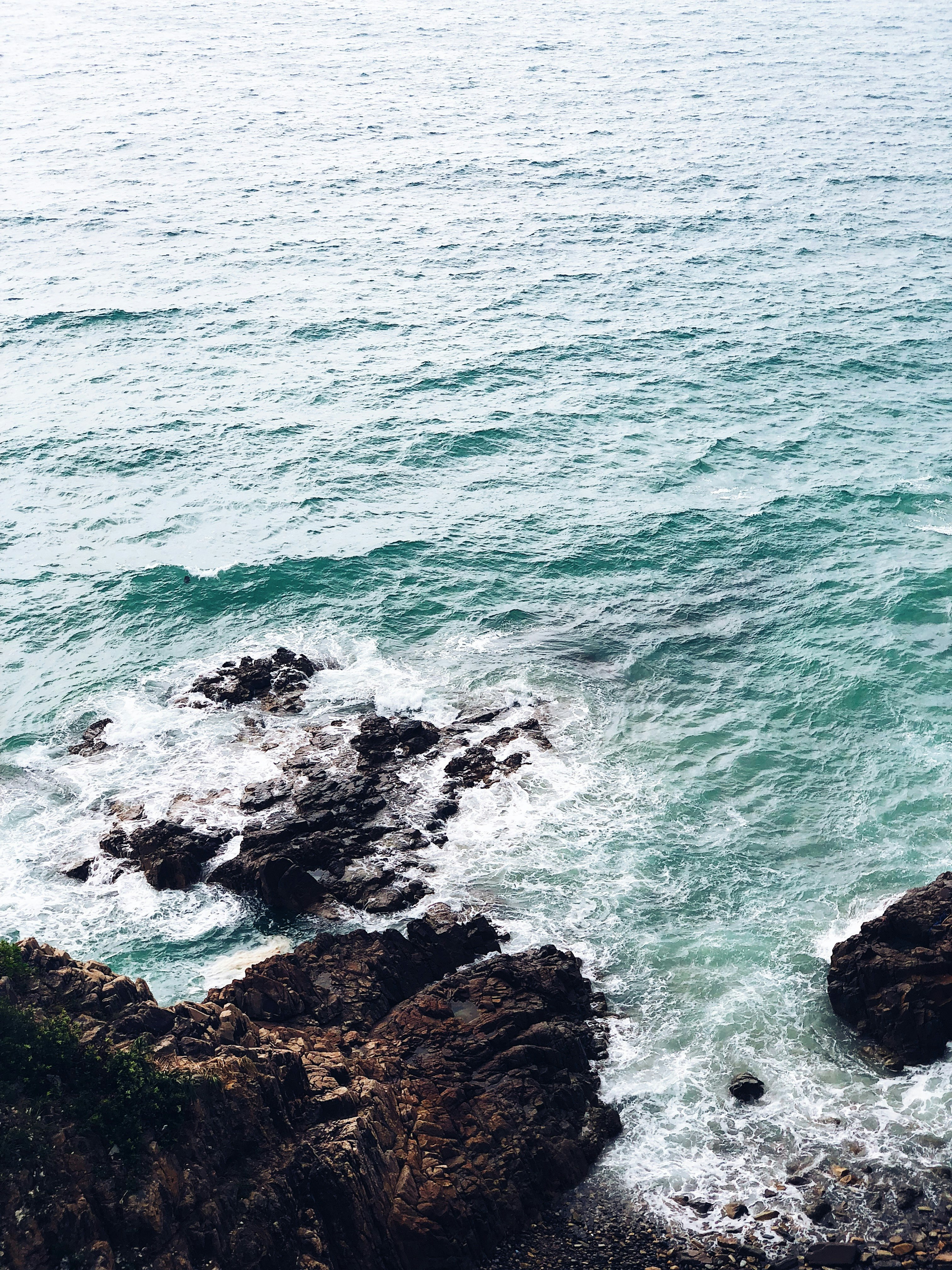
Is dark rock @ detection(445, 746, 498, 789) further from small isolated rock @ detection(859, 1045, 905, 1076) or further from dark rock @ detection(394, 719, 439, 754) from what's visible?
small isolated rock @ detection(859, 1045, 905, 1076)

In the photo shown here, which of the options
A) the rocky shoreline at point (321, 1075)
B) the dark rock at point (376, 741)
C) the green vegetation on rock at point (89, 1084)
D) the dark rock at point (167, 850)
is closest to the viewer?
the rocky shoreline at point (321, 1075)

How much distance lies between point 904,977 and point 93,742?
46787 mm

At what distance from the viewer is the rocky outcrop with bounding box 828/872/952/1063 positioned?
1802 inches

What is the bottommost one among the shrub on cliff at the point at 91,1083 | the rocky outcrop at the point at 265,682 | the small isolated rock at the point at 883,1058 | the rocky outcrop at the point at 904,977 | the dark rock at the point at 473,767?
the dark rock at the point at 473,767

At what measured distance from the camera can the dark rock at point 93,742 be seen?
2574 inches

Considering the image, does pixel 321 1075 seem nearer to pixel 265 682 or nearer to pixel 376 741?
pixel 376 741

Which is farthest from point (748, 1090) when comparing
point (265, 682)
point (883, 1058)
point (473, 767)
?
point (265, 682)

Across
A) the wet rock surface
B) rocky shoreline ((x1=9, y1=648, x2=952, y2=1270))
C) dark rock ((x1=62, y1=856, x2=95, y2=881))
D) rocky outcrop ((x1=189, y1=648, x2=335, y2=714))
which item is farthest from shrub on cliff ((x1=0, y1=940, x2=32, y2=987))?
rocky outcrop ((x1=189, y1=648, x2=335, y2=714))

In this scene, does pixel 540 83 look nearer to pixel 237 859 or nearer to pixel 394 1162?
pixel 237 859

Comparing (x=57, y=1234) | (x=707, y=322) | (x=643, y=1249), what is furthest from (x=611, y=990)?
(x=707, y=322)

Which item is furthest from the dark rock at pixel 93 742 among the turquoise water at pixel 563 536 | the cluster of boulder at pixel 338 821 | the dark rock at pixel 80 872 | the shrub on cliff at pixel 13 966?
the shrub on cliff at pixel 13 966

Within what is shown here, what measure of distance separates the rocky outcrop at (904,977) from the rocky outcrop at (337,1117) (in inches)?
451

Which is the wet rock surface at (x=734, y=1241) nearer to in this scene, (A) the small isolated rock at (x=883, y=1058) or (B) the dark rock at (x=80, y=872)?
(A) the small isolated rock at (x=883, y=1058)

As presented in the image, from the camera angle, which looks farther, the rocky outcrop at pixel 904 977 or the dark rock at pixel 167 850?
the dark rock at pixel 167 850
